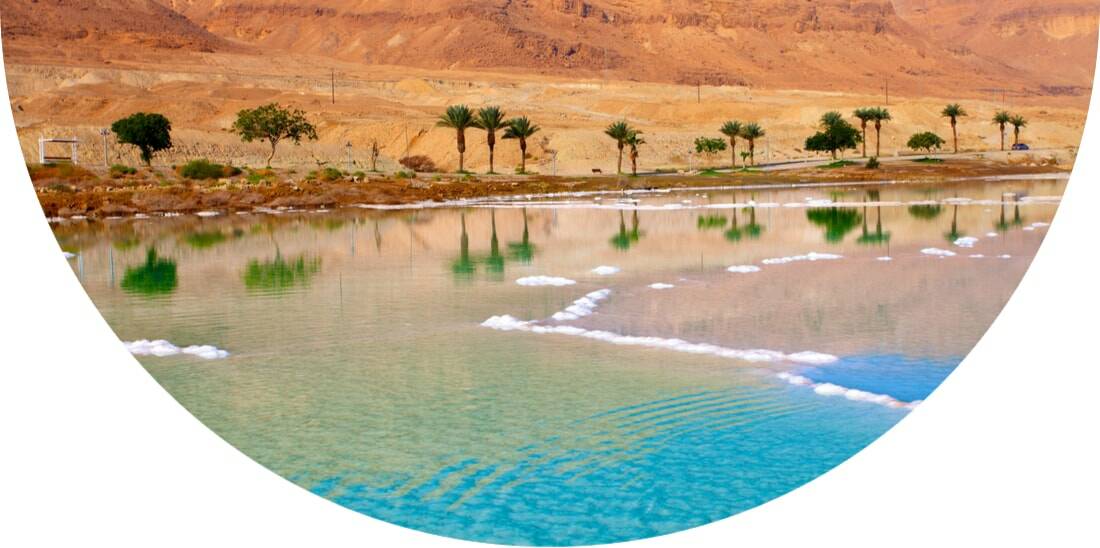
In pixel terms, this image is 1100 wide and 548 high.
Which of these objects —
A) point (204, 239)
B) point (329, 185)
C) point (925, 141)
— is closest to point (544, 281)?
point (204, 239)

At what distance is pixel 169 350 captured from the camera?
8.98 m

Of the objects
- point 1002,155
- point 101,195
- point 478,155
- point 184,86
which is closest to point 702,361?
point 101,195

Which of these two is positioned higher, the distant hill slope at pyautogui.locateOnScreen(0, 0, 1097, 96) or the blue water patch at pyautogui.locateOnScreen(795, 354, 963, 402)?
the distant hill slope at pyautogui.locateOnScreen(0, 0, 1097, 96)

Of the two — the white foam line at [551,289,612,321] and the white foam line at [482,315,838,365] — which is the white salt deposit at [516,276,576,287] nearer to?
the white foam line at [551,289,612,321]

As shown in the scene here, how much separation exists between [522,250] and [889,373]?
33.4ft

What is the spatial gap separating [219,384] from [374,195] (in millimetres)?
24253

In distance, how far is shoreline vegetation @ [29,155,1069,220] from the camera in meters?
27.3

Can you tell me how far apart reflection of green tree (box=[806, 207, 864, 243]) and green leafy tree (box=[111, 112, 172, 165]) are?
2936cm

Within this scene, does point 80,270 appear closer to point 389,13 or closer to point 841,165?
point 841,165

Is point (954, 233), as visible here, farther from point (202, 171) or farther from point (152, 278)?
point (202, 171)

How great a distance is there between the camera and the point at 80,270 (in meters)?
14.6

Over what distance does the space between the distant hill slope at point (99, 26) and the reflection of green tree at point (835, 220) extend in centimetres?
8923

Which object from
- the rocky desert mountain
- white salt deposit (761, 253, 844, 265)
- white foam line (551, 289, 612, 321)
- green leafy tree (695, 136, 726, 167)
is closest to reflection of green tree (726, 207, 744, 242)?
white salt deposit (761, 253, 844, 265)

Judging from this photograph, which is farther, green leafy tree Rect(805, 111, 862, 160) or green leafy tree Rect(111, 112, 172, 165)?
green leafy tree Rect(805, 111, 862, 160)
